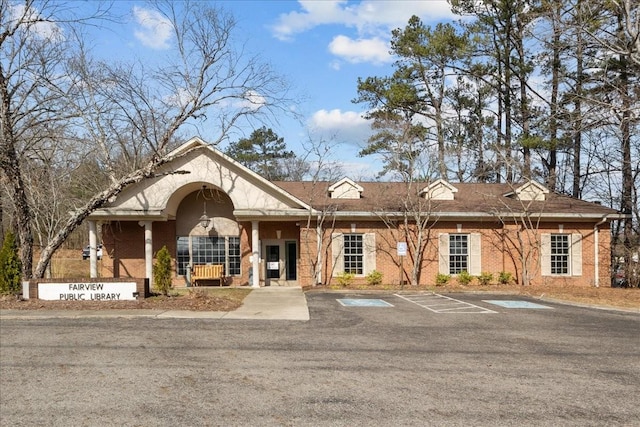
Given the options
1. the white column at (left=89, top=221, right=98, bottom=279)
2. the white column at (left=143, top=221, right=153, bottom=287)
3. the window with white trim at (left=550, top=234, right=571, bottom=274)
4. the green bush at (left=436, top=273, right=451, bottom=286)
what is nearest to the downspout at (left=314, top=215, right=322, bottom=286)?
the green bush at (left=436, top=273, right=451, bottom=286)

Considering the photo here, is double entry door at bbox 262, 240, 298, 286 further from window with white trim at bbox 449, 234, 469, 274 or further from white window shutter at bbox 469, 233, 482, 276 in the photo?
white window shutter at bbox 469, 233, 482, 276

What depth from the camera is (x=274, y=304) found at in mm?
15469

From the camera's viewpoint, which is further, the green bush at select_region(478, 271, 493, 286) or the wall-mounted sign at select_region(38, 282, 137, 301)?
the green bush at select_region(478, 271, 493, 286)

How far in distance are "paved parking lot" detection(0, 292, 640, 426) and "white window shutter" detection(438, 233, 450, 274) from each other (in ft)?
33.0

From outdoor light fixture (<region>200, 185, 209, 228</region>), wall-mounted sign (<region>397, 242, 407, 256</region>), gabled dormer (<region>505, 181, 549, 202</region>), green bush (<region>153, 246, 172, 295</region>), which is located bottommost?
green bush (<region>153, 246, 172, 295</region>)

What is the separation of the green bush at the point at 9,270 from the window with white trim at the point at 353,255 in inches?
483

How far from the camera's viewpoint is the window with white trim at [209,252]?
75.2 ft

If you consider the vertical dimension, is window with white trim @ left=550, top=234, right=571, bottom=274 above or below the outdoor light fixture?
below

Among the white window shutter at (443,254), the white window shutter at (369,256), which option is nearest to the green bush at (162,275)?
the white window shutter at (369,256)

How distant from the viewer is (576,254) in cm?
2250

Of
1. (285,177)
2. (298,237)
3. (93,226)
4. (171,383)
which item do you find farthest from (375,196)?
(285,177)

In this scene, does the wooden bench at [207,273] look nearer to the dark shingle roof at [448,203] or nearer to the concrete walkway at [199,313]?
the dark shingle roof at [448,203]

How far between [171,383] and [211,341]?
9.24 feet

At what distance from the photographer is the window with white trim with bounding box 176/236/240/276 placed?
2291 centimetres
